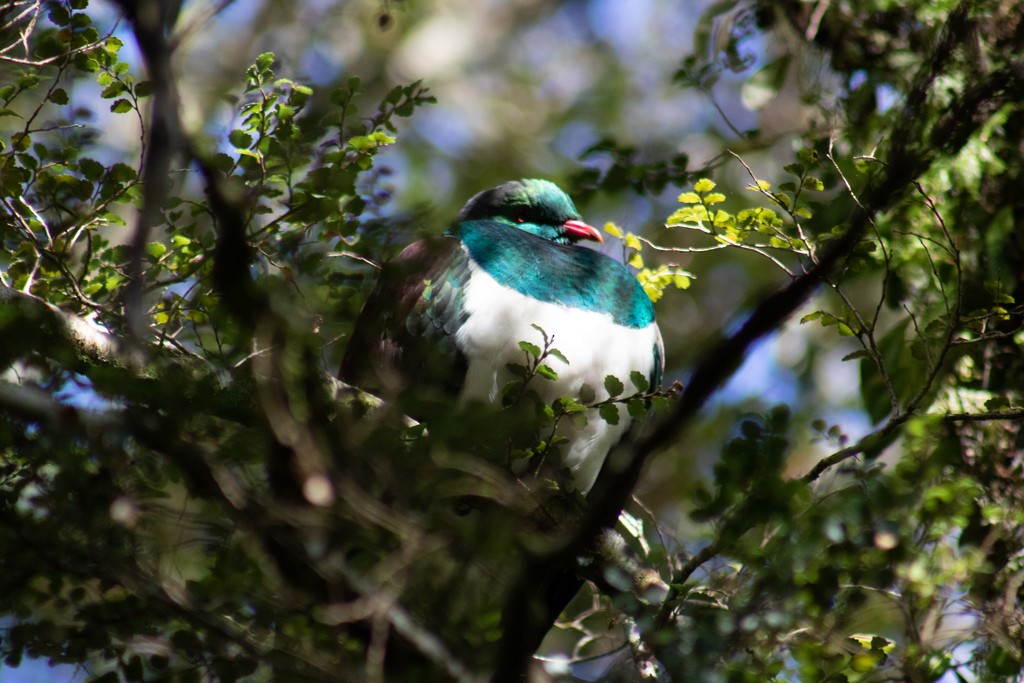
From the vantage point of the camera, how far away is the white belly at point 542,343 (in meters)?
3.29

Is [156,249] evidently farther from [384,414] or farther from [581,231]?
[581,231]

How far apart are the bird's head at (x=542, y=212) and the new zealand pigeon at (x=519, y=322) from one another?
30 centimetres

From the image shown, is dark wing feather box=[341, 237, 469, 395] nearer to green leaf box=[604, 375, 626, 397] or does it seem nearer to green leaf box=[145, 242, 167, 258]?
green leaf box=[145, 242, 167, 258]

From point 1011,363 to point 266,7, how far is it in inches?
286

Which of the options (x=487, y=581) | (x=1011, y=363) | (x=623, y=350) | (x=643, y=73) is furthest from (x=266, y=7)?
(x=487, y=581)

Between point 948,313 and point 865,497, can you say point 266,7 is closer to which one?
point 948,313

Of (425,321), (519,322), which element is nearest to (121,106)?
(425,321)

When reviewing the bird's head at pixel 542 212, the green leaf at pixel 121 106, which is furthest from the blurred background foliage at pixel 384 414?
the bird's head at pixel 542 212

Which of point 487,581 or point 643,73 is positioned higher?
point 643,73

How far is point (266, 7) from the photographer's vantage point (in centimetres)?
879

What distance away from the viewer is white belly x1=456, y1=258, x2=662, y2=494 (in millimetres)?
3293

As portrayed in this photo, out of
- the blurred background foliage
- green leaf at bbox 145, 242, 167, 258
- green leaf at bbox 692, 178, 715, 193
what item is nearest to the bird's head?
the blurred background foliage

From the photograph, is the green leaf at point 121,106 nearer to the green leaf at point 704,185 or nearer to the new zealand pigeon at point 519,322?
the new zealand pigeon at point 519,322

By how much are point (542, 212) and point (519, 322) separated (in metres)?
0.83
